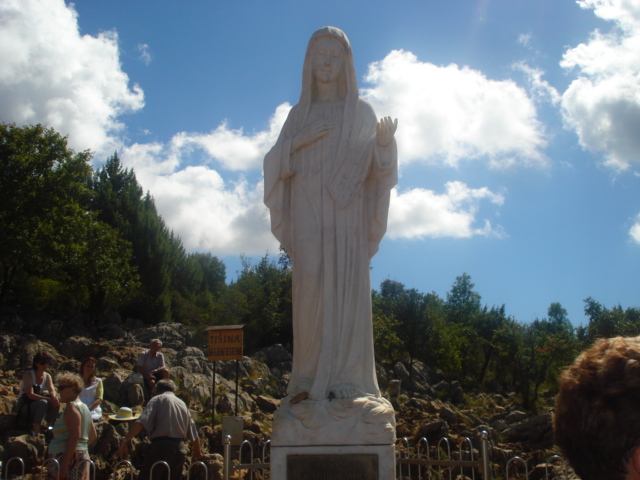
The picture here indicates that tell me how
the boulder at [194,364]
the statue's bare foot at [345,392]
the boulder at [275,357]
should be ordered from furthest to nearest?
the boulder at [275,357]
the boulder at [194,364]
the statue's bare foot at [345,392]

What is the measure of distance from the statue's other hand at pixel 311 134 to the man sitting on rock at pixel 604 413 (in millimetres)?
4283

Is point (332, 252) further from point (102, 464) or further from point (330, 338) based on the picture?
point (102, 464)

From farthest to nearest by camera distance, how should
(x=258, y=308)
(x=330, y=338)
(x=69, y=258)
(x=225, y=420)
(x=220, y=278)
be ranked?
1. (x=220, y=278)
2. (x=258, y=308)
3. (x=69, y=258)
4. (x=225, y=420)
5. (x=330, y=338)

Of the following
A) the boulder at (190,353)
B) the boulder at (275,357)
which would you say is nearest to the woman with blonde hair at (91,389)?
the boulder at (190,353)

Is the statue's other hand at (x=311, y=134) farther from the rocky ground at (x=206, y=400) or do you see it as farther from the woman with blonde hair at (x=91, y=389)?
the woman with blonde hair at (x=91, y=389)

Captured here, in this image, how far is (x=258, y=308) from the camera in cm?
3084

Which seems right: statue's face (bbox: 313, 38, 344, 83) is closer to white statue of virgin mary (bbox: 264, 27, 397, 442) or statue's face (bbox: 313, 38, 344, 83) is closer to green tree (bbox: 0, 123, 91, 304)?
white statue of virgin mary (bbox: 264, 27, 397, 442)

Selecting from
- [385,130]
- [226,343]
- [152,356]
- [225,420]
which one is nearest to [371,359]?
[385,130]

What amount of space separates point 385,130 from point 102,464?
7.83 metres

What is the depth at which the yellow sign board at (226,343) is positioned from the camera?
11.2 metres

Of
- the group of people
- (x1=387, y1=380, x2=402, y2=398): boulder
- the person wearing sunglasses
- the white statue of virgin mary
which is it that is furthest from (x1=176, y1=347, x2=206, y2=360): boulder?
the white statue of virgin mary

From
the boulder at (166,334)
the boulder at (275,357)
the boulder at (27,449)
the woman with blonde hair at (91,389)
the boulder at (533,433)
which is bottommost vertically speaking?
the boulder at (533,433)

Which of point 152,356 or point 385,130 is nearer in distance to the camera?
point 385,130

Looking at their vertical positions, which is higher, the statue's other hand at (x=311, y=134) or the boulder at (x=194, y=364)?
the statue's other hand at (x=311, y=134)
